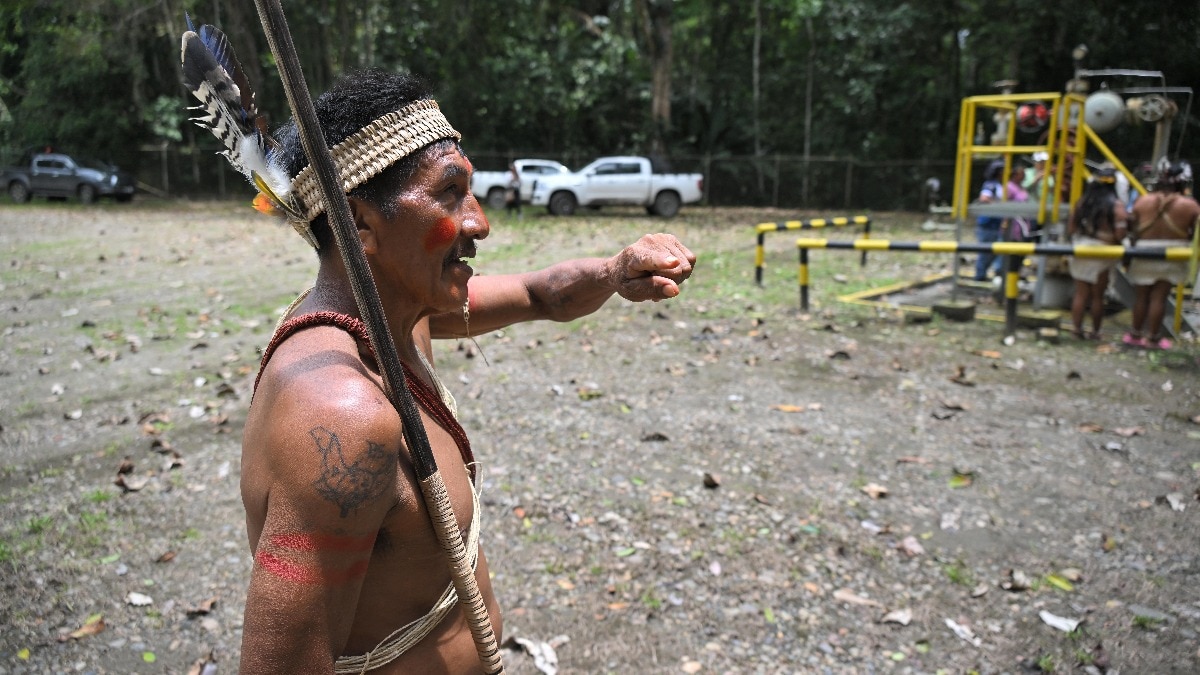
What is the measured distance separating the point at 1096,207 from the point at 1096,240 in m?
0.36

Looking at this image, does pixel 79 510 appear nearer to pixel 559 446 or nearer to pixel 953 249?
pixel 559 446

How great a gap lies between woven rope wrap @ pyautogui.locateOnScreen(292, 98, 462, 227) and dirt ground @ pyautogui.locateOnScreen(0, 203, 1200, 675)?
255cm

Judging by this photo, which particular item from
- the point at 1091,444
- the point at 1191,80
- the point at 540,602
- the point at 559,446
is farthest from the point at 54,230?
the point at 1191,80

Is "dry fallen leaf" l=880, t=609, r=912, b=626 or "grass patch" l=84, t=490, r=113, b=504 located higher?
"grass patch" l=84, t=490, r=113, b=504

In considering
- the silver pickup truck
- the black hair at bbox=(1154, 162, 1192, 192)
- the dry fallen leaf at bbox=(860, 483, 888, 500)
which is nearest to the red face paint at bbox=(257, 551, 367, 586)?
the dry fallen leaf at bbox=(860, 483, 888, 500)

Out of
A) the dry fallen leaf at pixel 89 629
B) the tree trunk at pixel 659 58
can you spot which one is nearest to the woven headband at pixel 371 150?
the dry fallen leaf at pixel 89 629

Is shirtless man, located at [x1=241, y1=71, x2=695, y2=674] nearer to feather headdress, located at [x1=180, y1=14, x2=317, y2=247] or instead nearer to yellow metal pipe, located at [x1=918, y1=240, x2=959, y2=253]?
feather headdress, located at [x1=180, y1=14, x2=317, y2=247]

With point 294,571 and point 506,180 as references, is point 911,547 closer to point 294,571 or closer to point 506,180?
point 294,571

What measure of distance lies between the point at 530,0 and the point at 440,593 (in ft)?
94.0

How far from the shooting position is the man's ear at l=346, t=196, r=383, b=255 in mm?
1676

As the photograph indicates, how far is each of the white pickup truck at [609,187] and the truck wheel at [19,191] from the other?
1709cm

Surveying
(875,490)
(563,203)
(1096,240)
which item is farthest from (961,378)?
(563,203)

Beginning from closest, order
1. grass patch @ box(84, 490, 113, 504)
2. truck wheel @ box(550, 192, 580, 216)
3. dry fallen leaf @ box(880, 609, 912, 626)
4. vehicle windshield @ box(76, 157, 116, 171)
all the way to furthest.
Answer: dry fallen leaf @ box(880, 609, 912, 626) < grass patch @ box(84, 490, 113, 504) < truck wheel @ box(550, 192, 580, 216) < vehicle windshield @ box(76, 157, 116, 171)

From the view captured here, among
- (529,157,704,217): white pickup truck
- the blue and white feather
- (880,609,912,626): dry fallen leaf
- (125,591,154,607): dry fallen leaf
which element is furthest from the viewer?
(529,157,704,217): white pickup truck
